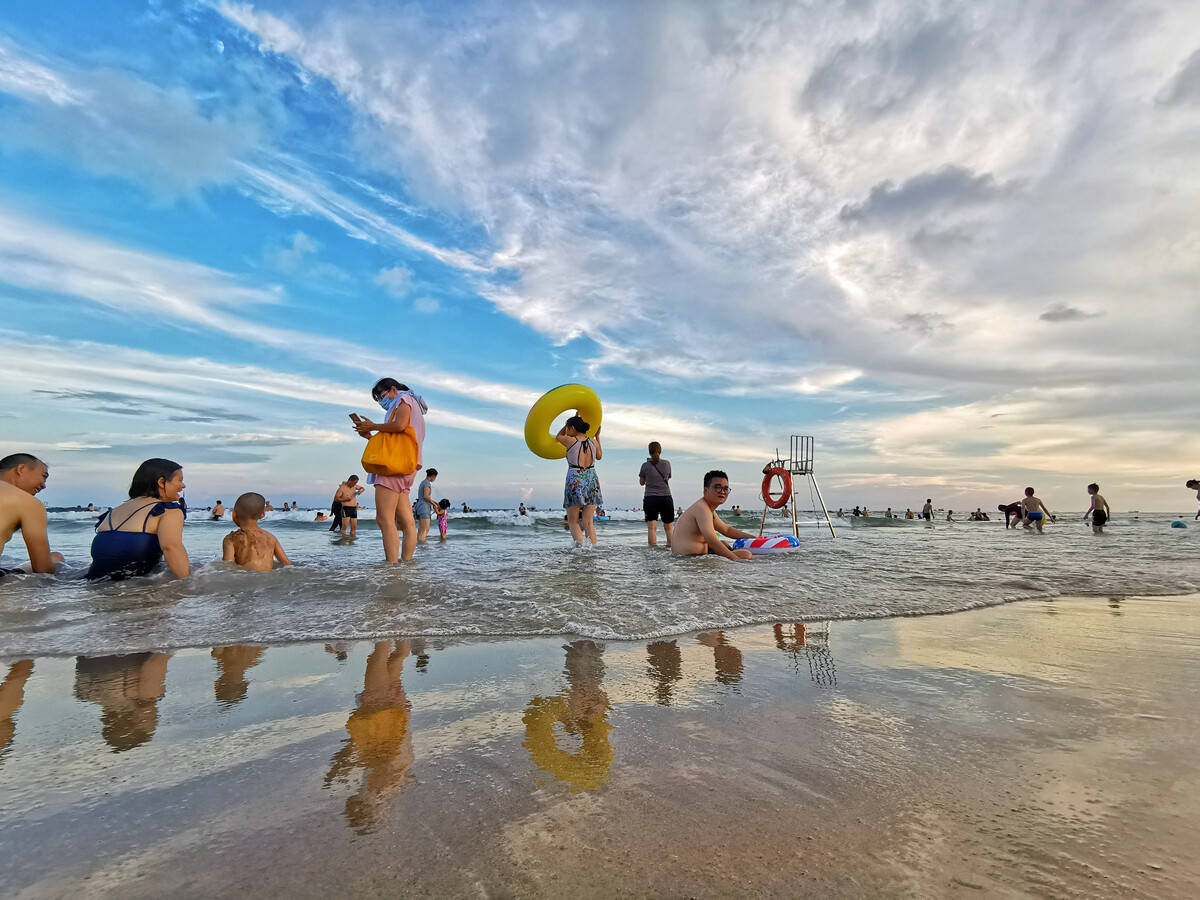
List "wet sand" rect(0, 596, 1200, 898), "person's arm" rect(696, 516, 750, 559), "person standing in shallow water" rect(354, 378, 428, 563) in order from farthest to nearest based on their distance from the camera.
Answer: "person's arm" rect(696, 516, 750, 559) < "person standing in shallow water" rect(354, 378, 428, 563) < "wet sand" rect(0, 596, 1200, 898)

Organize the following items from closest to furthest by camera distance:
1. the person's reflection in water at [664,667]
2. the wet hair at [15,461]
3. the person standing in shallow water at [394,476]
→ the person's reflection in water at [664,667] < the wet hair at [15,461] < the person standing in shallow water at [394,476]

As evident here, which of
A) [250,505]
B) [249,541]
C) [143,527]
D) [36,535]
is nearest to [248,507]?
[250,505]

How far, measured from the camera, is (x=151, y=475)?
5.06 meters

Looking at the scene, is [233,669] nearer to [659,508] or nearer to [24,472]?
[24,472]

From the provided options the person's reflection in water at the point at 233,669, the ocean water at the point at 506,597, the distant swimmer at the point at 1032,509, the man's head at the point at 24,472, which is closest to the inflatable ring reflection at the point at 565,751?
the person's reflection in water at the point at 233,669

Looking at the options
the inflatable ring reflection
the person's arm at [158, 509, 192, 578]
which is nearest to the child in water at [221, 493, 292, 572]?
the person's arm at [158, 509, 192, 578]

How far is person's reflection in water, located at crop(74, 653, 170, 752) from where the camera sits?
187cm

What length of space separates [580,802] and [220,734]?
4.15ft

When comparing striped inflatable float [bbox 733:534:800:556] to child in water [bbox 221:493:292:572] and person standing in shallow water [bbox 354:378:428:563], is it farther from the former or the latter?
child in water [bbox 221:493:292:572]

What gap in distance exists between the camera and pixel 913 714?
2.00m

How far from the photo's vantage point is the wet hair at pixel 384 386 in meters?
6.51

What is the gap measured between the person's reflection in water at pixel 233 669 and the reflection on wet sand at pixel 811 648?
2.34 meters

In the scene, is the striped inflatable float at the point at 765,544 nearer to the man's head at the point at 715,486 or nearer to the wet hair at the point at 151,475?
the man's head at the point at 715,486

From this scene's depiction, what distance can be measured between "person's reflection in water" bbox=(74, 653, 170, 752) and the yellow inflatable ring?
8.34 meters
